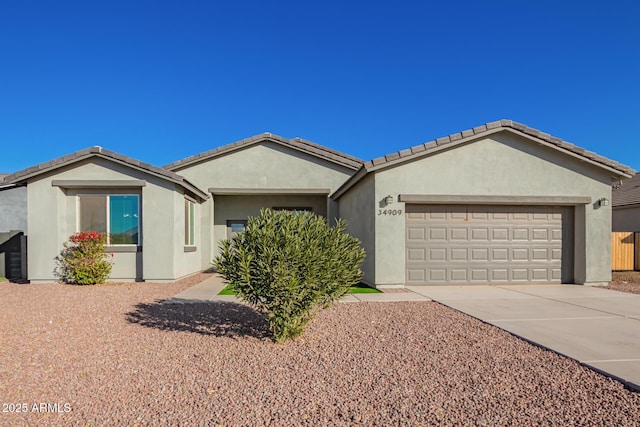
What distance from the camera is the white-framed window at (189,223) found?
1251cm

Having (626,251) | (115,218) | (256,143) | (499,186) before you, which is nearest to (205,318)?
(115,218)

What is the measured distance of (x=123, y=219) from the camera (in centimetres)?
1135

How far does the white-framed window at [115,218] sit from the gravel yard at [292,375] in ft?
16.6

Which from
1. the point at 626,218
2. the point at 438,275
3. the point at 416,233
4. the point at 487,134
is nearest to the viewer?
the point at 487,134

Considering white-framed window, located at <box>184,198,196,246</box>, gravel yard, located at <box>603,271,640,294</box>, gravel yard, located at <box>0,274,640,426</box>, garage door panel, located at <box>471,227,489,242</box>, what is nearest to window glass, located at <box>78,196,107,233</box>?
white-framed window, located at <box>184,198,196,246</box>

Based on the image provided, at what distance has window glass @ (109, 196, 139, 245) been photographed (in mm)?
11320

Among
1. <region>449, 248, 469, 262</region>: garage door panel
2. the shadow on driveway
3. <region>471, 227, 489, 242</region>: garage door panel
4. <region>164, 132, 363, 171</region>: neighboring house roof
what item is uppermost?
<region>164, 132, 363, 171</region>: neighboring house roof

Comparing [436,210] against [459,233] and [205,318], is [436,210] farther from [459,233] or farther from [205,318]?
[205,318]

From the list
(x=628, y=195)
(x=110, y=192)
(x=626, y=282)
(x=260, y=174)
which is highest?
(x=260, y=174)

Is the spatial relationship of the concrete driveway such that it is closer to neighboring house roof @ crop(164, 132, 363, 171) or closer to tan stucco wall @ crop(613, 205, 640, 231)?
neighboring house roof @ crop(164, 132, 363, 171)

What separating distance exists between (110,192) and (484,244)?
11.2 metres

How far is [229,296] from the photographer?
859 cm

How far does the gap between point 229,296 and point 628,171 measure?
11.4m

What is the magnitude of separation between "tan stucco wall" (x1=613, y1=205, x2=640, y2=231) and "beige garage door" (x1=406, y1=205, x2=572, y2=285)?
10.8m
